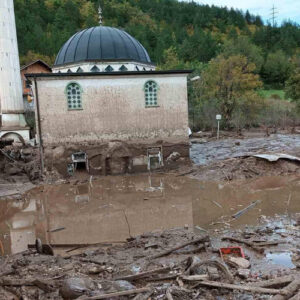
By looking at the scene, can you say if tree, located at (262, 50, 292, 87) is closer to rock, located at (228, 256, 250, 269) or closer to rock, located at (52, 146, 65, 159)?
rock, located at (52, 146, 65, 159)

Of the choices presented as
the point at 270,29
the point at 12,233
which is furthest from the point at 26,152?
the point at 270,29

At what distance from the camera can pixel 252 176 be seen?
15555 mm

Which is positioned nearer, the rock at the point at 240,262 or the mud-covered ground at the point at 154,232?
the mud-covered ground at the point at 154,232

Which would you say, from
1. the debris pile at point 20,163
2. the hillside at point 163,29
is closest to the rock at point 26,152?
the debris pile at point 20,163

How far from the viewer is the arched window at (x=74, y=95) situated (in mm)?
16875

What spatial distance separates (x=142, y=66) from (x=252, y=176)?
38.1 ft

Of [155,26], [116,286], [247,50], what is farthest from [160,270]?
[155,26]

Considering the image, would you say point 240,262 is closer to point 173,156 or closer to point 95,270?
point 95,270

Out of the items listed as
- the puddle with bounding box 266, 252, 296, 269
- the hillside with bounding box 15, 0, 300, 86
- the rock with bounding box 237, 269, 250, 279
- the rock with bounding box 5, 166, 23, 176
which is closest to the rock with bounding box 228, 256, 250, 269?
the rock with bounding box 237, 269, 250, 279

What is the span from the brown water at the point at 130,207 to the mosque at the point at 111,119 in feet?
6.44

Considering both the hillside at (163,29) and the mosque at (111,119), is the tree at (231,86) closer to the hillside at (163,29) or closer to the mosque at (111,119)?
the hillside at (163,29)

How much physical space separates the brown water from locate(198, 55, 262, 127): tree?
875 inches

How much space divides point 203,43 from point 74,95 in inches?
2328

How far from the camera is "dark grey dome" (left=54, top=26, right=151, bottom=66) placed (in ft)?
71.6
